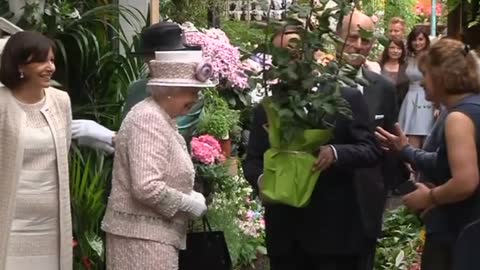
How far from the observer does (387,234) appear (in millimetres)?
7883

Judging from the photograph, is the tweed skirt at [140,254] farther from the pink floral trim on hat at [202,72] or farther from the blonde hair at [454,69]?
the blonde hair at [454,69]

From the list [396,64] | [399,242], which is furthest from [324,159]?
[396,64]

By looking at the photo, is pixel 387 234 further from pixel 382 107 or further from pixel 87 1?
pixel 87 1

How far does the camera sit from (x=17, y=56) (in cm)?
496

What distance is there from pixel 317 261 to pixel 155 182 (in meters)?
0.93

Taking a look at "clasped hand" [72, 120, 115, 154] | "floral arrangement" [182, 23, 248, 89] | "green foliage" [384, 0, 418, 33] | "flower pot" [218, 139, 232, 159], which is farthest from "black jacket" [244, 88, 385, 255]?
"green foliage" [384, 0, 418, 33]

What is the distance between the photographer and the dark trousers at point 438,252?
4746 mm

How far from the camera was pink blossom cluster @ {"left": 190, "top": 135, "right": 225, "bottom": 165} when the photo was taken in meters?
6.61

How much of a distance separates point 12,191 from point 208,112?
8.11 ft

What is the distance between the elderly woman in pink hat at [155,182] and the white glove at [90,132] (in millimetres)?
527

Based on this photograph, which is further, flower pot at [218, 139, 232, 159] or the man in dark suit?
flower pot at [218, 139, 232, 159]

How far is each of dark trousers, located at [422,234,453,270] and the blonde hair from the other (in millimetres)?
632

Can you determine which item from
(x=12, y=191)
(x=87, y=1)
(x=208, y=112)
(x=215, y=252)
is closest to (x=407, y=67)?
(x=87, y=1)

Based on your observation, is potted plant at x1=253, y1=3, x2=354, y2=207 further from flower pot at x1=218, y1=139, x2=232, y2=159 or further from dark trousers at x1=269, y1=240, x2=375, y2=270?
flower pot at x1=218, y1=139, x2=232, y2=159
